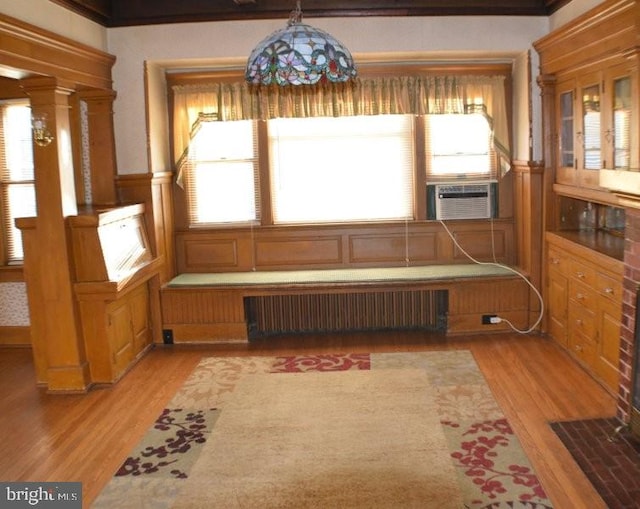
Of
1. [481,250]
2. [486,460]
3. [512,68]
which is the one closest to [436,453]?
[486,460]

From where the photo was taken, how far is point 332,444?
3928 mm

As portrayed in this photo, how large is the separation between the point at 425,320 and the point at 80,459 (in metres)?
3.45

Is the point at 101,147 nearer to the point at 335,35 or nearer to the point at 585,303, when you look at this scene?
the point at 335,35

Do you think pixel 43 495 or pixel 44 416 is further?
pixel 44 416

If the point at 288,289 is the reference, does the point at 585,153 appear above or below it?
above

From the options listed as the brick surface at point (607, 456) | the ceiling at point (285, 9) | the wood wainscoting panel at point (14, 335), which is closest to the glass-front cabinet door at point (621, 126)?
the ceiling at point (285, 9)

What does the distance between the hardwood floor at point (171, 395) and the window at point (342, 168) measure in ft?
3.81

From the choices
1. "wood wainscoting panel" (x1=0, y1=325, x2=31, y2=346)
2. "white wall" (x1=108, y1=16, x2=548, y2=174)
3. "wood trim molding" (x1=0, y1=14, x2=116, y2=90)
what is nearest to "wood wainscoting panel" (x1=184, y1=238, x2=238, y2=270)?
"white wall" (x1=108, y1=16, x2=548, y2=174)

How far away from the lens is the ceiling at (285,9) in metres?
5.55

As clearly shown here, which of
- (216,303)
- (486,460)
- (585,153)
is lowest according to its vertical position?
(486,460)

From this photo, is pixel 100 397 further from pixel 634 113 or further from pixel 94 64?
pixel 634 113

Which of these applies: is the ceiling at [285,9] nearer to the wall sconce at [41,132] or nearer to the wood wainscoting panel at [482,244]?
the wall sconce at [41,132]

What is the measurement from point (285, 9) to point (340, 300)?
8.37 feet

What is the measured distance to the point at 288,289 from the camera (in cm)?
589
